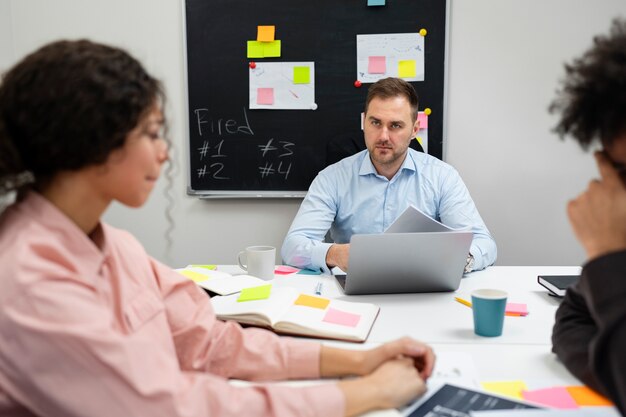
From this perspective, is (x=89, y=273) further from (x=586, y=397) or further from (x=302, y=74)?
(x=302, y=74)

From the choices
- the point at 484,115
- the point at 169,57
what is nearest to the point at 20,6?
the point at 169,57

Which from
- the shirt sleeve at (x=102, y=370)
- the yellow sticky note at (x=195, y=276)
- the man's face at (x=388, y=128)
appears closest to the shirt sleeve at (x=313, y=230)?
the man's face at (x=388, y=128)

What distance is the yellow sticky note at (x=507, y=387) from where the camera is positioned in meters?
0.96

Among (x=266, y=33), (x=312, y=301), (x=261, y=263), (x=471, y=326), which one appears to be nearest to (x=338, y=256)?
(x=261, y=263)

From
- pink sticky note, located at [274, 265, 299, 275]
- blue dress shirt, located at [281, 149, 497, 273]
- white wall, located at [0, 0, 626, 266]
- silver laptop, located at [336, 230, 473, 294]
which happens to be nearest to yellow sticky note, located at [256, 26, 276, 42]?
white wall, located at [0, 0, 626, 266]

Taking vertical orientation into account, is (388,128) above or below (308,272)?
above

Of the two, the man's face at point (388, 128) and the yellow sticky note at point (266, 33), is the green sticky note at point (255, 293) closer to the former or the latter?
the man's face at point (388, 128)

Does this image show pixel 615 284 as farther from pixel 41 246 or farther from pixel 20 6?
pixel 20 6

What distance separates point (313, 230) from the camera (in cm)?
221

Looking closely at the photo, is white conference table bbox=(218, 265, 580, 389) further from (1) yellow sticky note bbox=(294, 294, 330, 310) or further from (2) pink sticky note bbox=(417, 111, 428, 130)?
(2) pink sticky note bbox=(417, 111, 428, 130)

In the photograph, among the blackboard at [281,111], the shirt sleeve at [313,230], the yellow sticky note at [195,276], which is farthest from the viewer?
the blackboard at [281,111]

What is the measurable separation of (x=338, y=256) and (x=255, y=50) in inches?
56.8

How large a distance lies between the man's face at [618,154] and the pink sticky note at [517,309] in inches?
23.8

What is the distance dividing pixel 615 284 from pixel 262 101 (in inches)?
89.0
